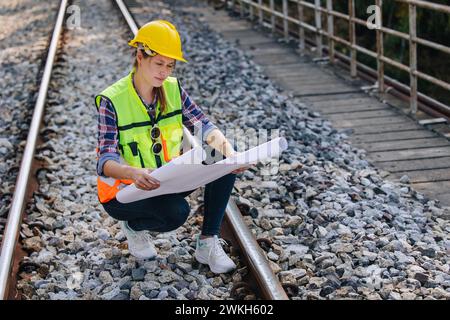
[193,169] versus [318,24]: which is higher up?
[193,169]

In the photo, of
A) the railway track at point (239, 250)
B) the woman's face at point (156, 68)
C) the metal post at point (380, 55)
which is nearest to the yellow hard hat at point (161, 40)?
the woman's face at point (156, 68)

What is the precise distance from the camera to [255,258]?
13.3 ft

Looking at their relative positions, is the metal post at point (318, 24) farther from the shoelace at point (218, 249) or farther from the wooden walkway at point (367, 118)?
the shoelace at point (218, 249)

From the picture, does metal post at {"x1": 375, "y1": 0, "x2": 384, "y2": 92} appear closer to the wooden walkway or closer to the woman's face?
the wooden walkway

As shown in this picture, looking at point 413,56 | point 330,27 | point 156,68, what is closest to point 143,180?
point 156,68

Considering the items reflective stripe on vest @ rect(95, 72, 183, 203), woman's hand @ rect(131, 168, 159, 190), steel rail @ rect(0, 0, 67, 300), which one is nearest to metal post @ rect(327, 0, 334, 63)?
steel rail @ rect(0, 0, 67, 300)

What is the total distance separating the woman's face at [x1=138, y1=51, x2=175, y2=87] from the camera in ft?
12.4

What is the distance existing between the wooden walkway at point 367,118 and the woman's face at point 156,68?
220 centimetres

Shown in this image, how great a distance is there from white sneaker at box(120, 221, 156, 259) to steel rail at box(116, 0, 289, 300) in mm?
481

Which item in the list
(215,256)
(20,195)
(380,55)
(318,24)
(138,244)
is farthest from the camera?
(318,24)

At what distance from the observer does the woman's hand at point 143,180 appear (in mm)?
3639

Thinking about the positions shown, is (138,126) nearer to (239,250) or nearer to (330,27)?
(239,250)

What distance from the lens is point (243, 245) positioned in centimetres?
422

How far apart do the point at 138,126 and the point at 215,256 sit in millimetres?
756
